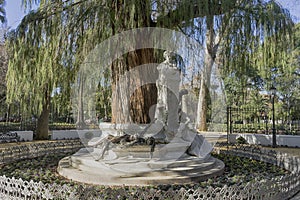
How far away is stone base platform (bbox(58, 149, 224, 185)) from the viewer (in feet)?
18.0

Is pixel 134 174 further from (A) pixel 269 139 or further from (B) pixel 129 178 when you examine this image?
(A) pixel 269 139

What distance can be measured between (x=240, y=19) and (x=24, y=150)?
311 inches

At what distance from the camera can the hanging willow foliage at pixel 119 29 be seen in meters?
5.68

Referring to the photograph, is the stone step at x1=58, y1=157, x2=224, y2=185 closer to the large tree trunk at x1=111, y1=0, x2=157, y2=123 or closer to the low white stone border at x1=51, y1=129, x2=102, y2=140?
the large tree trunk at x1=111, y1=0, x2=157, y2=123

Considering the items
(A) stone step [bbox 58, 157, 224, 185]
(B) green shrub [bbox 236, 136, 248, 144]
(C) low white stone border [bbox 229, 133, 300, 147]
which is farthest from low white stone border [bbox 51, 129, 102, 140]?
(A) stone step [bbox 58, 157, 224, 185]

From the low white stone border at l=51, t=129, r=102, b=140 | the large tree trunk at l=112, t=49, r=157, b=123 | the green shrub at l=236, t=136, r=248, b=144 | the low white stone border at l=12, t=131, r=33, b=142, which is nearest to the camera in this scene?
the large tree trunk at l=112, t=49, r=157, b=123

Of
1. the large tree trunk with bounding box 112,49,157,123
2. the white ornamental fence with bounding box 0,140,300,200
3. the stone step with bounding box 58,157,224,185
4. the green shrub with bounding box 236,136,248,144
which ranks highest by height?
the large tree trunk with bounding box 112,49,157,123

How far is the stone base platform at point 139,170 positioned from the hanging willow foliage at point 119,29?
208 cm

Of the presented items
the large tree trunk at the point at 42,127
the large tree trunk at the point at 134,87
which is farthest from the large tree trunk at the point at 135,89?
the large tree trunk at the point at 42,127

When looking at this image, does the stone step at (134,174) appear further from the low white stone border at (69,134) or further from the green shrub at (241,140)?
the low white stone border at (69,134)

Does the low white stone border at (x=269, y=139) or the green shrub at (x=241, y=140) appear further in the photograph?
the green shrub at (x=241, y=140)

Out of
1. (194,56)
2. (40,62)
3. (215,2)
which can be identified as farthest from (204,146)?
(40,62)

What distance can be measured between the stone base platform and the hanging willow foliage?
208cm

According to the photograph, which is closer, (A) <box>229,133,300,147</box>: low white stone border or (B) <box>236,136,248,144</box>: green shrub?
(A) <box>229,133,300,147</box>: low white stone border
